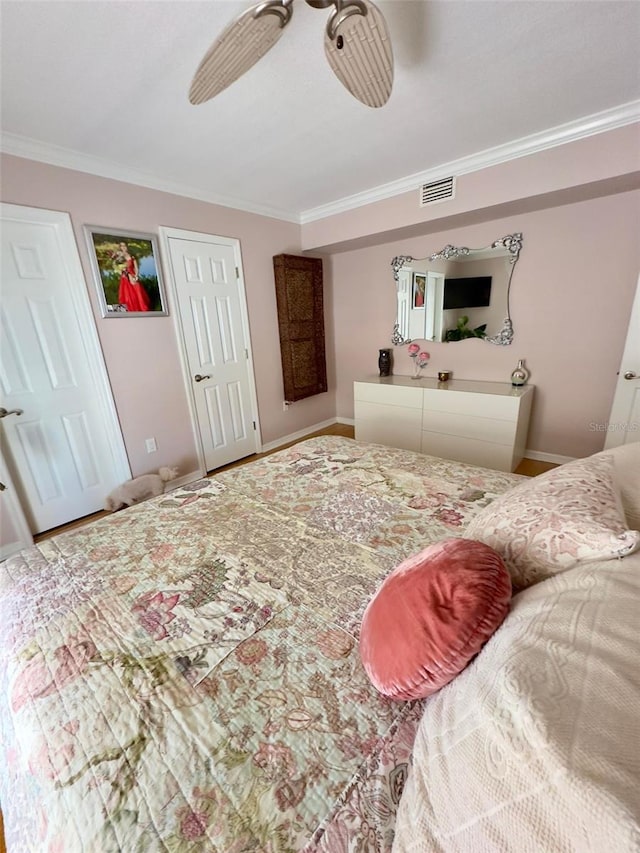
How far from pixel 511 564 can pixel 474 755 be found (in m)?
0.44

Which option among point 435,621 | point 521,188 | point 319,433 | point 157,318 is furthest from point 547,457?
point 157,318

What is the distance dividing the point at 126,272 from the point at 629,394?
371cm

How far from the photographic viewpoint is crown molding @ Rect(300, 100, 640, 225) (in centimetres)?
200

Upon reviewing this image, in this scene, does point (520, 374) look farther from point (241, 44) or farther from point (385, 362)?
point (241, 44)

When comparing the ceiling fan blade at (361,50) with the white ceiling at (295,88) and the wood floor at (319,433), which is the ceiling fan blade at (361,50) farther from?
the wood floor at (319,433)

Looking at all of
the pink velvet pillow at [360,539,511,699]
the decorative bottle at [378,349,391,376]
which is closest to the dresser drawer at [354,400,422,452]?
the decorative bottle at [378,349,391,376]

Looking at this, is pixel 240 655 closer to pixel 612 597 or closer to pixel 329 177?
pixel 612 597

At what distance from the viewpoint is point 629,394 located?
8.34ft

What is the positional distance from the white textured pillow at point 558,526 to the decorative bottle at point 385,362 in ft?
9.30

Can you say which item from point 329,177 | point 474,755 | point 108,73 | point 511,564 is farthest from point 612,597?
point 329,177

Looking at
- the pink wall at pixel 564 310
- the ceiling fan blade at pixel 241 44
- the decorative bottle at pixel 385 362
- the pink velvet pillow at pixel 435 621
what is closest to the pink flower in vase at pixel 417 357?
the pink wall at pixel 564 310

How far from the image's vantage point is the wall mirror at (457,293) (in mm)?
3016

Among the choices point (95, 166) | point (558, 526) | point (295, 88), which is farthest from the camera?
point (95, 166)

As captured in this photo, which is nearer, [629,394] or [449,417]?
[629,394]
